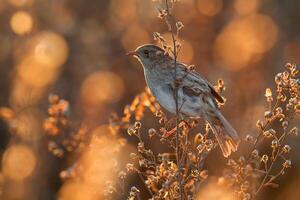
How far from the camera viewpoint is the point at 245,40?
1171 centimetres

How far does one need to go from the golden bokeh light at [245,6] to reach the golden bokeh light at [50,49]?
3.08m

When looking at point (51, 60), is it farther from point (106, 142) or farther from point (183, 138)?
point (183, 138)

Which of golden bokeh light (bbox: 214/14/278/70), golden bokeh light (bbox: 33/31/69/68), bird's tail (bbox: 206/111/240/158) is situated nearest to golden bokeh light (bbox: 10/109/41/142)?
golden bokeh light (bbox: 33/31/69/68)

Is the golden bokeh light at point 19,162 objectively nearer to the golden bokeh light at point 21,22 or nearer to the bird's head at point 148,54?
the bird's head at point 148,54

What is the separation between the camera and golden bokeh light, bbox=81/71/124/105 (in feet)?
35.3

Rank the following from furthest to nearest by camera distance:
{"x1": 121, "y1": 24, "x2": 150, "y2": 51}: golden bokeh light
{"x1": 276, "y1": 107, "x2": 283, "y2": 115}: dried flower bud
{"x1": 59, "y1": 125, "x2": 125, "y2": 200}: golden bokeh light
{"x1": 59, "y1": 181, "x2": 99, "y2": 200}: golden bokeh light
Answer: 1. {"x1": 121, "y1": 24, "x2": 150, "y2": 51}: golden bokeh light
2. {"x1": 59, "y1": 181, "x2": 99, "y2": 200}: golden bokeh light
3. {"x1": 59, "y1": 125, "x2": 125, "y2": 200}: golden bokeh light
4. {"x1": 276, "y1": 107, "x2": 283, "y2": 115}: dried flower bud

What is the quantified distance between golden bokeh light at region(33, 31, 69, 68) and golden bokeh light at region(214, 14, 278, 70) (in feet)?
8.51

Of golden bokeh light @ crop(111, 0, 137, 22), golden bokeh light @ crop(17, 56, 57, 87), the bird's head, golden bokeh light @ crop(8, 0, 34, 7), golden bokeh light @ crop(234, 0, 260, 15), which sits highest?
golden bokeh light @ crop(111, 0, 137, 22)

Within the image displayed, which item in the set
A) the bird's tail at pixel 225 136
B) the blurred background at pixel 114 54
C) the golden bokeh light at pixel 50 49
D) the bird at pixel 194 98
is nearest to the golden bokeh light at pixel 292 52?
the blurred background at pixel 114 54

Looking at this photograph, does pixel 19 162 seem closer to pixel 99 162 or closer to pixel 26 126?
pixel 26 126

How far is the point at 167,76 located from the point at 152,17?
671 cm

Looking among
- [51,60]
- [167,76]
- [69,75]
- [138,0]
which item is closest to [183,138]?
[167,76]

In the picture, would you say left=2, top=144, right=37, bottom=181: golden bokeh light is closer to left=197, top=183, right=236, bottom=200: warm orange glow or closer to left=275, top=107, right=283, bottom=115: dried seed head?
left=197, top=183, right=236, bottom=200: warm orange glow

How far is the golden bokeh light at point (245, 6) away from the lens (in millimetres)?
12250
